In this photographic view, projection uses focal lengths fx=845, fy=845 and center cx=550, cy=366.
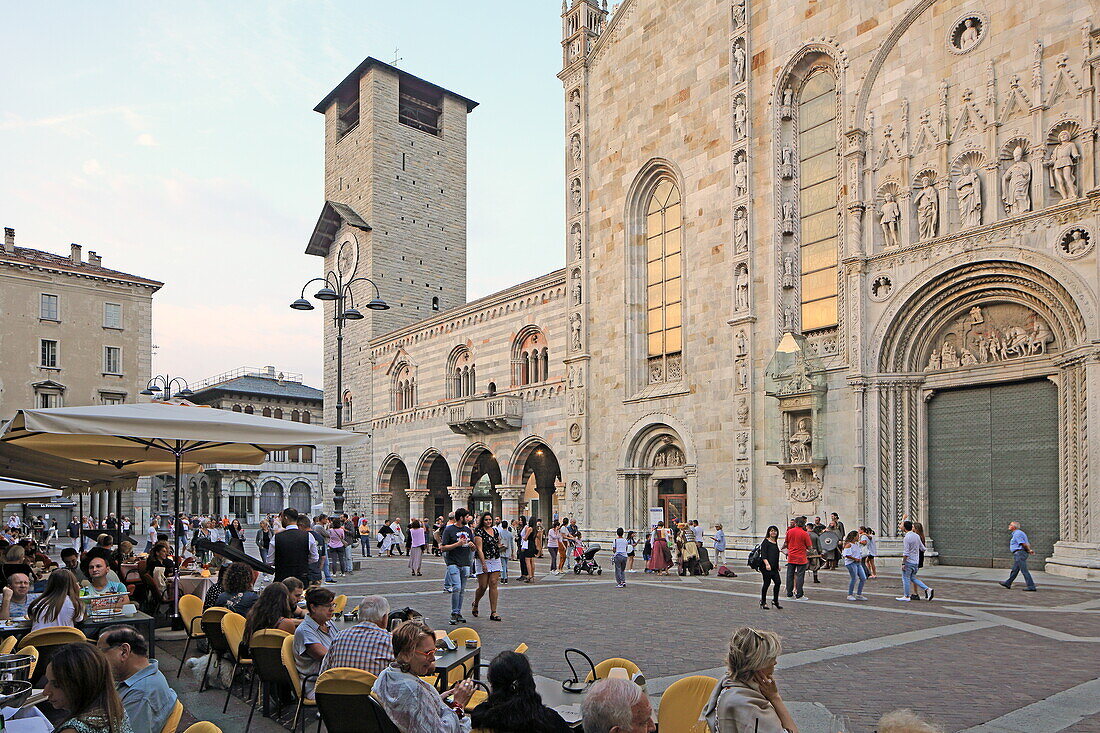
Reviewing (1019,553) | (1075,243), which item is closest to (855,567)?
(1019,553)

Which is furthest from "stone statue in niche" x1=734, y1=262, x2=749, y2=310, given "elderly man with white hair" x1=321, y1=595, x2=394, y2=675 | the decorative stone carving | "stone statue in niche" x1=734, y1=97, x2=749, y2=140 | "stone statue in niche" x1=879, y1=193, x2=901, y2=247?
"elderly man with white hair" x1=321, y1=595, x2=394, y2=675

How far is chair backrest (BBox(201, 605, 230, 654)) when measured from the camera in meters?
7.82

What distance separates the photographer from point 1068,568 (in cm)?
1705

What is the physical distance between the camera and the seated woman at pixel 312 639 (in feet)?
21.5

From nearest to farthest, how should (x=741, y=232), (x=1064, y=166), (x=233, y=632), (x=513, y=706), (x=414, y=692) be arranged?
(x=513, y=706), (x=414, y=692), (x=233, y=632), (x=1064, y=166), (x=741, y=232)

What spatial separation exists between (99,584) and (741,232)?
1939cm

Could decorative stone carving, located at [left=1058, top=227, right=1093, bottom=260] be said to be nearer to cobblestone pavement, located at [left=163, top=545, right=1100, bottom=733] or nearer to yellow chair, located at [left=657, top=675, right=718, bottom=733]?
cobblestone pavement, located at [left=163, top=545, right=1100, bottom=733]

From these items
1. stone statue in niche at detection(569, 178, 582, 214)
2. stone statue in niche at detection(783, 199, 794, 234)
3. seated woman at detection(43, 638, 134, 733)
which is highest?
stone statue in niche at detection(569, 178, 582, 214)

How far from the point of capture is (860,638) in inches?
440

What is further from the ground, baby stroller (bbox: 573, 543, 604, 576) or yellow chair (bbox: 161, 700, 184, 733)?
yellow chair (bbox: 161, 700, 184, 733)

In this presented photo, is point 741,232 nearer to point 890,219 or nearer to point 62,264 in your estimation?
point 890,219

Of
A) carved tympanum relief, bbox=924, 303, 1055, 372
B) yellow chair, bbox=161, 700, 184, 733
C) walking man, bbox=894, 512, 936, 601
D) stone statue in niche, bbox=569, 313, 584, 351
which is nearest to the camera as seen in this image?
yellow chair, bbox=161, 700, 184, 733

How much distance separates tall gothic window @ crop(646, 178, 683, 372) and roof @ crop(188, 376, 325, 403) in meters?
46.6

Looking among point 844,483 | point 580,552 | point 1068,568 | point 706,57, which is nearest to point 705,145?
point 706,57
